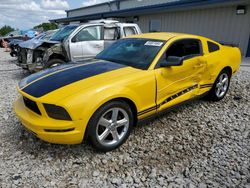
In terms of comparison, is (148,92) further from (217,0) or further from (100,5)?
(100,5)

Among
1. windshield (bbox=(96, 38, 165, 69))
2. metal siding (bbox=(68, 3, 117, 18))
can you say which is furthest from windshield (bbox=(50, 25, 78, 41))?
metal siding (bbox=(68, 3, 117, 18))

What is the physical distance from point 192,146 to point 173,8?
33.8 feet

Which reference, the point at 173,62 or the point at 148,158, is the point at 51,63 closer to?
the point at 173,62

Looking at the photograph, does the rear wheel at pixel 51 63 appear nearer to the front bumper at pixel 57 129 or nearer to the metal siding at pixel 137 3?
the front bumper at pixel 57 129

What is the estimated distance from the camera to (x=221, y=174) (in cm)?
260

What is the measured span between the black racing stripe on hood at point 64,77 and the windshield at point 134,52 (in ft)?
0.81

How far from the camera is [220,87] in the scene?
475 cm

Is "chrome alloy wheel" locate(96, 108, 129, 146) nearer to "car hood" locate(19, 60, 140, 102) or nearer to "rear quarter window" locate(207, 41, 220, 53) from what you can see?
"car hood" locate(19, 60, 140, 102)

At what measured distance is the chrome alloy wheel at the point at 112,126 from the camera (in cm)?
283

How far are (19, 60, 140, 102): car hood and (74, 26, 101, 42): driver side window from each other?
358 centimetres

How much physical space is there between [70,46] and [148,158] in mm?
4731

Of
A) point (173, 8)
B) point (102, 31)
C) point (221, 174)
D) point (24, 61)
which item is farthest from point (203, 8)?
point (221, 174)

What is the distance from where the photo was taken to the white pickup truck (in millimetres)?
6461

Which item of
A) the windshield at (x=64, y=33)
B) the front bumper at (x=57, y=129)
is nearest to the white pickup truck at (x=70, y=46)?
the windshield at (x=64, y=33)
